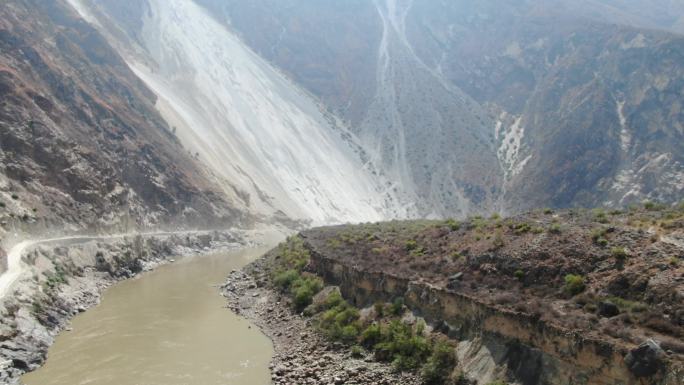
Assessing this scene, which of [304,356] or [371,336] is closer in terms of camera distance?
[371,336]

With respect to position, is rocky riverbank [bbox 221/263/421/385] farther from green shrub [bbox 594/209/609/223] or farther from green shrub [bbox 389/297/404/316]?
green shrub [bbox 594/209/609/223]

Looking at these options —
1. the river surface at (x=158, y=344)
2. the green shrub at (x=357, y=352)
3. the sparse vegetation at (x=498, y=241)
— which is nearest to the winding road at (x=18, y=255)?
the river surface at (x=158, y=344)

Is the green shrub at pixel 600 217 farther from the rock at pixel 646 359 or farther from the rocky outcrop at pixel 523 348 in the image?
the rock at pixel 646 359

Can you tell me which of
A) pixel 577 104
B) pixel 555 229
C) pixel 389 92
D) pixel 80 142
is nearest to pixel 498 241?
pixel 555 229

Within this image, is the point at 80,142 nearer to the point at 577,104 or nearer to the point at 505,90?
the point at 577,104

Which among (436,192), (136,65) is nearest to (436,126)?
(436,192)

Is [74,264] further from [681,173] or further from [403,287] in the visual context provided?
[681,173]
